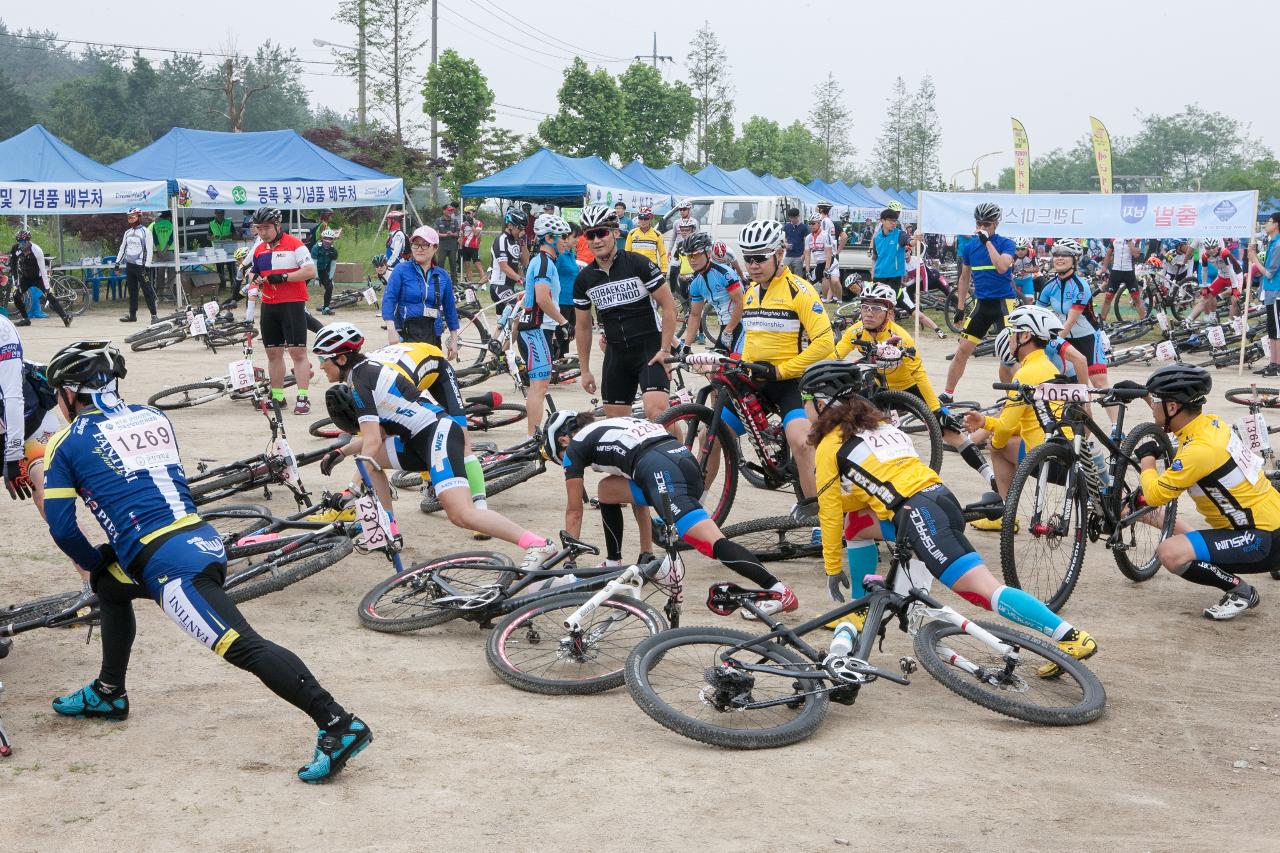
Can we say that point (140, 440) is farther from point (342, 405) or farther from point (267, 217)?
point (267, 217)

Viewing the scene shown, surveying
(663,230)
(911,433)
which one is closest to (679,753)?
(911,433)

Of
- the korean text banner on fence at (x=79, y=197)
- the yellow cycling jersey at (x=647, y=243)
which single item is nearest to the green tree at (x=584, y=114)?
the korean text banner on fence at (x=79, y=197)

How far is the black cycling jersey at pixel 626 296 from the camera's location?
9.03 metres

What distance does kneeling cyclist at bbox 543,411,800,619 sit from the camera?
20.0ft

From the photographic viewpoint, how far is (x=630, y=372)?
9.20 meters

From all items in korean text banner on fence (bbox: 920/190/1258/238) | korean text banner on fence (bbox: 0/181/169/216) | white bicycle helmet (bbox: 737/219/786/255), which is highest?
korean text banner on fence (bbox: 0/181/169/216)

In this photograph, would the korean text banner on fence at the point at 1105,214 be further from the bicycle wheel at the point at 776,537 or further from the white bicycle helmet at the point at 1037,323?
the bicycle wheel at the point at 776,537

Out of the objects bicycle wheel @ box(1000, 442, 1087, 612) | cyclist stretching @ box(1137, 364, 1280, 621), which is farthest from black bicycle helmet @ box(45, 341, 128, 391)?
cyclist stretching @ box(1137, 364, 1280, 621)

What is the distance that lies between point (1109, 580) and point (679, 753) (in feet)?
13.3

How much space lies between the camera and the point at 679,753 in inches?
193

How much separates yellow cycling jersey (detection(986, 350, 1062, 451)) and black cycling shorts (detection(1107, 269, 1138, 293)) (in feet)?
52.1

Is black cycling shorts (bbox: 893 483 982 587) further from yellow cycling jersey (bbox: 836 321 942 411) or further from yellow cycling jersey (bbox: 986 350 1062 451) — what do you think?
yellow cycling jersey (bbox: 836 321 942 411)

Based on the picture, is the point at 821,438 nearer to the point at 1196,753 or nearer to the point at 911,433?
the point at 1196,753

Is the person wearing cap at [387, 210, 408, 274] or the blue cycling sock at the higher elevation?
the person wearing cap at [387, 210, 408, 274]
